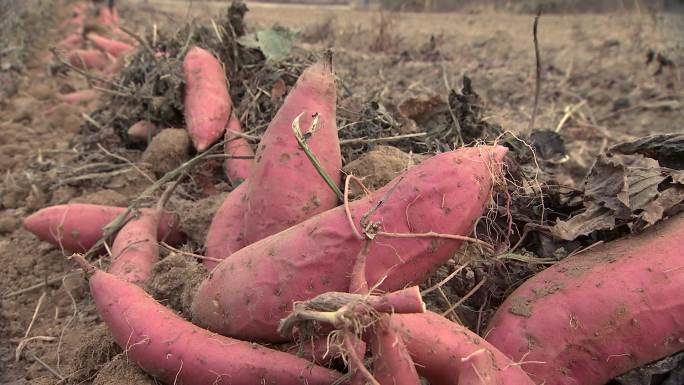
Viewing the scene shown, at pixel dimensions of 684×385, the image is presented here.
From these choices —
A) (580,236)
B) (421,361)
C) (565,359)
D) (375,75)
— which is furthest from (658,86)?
(421,361)

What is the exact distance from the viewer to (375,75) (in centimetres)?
490

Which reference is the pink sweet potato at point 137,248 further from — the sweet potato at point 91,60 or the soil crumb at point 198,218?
the sweet potato at point 91,60

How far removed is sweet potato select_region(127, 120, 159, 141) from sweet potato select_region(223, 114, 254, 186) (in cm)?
49

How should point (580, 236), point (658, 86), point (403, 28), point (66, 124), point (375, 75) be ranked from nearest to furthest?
point (580, 236) → point (66, 124) → point (658, 86) → point (375, 75) → point (403, 28)

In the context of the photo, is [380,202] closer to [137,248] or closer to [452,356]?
[452,356]

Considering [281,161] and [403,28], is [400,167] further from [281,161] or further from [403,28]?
[403,28]

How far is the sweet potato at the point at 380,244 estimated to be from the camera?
1.36m

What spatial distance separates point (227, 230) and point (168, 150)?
35.9 inches

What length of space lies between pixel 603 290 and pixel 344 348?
68 centimetres

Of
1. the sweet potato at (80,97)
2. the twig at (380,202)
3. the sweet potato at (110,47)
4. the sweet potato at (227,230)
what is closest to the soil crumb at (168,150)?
the sweet potato at (227,230)

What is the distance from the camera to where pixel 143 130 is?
9.39 ft

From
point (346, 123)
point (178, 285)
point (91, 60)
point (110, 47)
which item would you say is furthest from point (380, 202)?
point (110, 47)

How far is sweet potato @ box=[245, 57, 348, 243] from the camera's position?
161 centimetres

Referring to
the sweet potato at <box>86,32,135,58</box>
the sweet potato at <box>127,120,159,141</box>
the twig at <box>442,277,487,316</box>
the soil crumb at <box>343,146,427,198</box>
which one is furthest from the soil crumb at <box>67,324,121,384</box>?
the sweet potato at <box>86,32,135,58</box>
